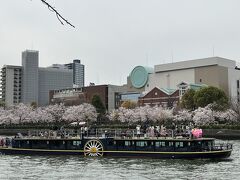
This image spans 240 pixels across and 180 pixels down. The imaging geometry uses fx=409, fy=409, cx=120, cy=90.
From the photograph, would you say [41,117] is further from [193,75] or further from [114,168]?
[114,168]

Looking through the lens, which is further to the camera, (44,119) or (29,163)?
(44,119)

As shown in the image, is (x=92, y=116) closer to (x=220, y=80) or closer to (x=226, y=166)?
(x=220, y=80)

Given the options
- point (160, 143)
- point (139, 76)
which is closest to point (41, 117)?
point (139, 76)

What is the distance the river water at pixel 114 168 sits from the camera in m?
30.7

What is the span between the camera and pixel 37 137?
47.4m

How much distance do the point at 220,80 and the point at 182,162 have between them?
384 ft

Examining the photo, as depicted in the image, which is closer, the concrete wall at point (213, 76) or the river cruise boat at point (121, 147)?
the river cruise boat at point (121, 147)

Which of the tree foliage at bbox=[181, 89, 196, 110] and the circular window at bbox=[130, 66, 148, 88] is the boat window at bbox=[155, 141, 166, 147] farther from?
the circular window at bbox=[130, 66, 148, 88]

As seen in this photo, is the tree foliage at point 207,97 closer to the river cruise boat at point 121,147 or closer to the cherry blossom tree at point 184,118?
the cherry blossom tree at point 184,118

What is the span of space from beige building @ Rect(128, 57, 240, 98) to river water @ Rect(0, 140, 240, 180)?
358ft

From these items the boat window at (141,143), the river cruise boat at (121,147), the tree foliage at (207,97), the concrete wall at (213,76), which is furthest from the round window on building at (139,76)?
the boat window at (141,143)

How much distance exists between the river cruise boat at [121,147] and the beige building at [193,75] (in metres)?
106

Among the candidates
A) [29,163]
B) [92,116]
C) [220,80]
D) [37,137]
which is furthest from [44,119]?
[29,163]

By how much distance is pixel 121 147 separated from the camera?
4297 centimetres
